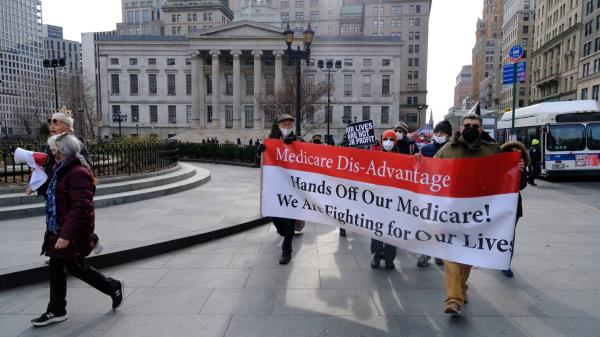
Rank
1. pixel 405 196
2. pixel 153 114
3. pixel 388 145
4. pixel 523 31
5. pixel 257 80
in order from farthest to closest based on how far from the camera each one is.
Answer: pixel 523 31 → pixel 153 114 → pixel 257 80 → pixel 388 145 → pixel 405 196

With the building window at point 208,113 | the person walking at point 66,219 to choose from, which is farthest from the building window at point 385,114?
the person walking at point 66,219

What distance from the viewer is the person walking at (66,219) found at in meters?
3.50

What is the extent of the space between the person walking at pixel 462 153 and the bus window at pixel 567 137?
15.2m

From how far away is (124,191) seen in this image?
33.8 feet

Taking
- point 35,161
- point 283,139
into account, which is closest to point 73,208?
point 35,161

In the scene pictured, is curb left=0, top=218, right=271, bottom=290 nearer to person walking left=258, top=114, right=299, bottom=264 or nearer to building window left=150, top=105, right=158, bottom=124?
person walking left=258, top=114, right=299, bottom=264

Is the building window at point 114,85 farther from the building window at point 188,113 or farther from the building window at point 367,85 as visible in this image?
the building window at point 367,85

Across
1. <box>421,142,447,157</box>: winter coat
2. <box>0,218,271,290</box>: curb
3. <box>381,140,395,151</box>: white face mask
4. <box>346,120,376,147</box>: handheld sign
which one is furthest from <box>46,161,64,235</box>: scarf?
<box>346,120,376,147</box>: handheld sign

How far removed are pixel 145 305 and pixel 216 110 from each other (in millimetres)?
65823

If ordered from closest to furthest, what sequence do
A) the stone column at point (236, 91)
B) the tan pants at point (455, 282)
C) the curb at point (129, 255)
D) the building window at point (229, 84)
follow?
the tan pants at point (455, 282) < the curb at point (129, 255) < the stone column at point (236, 91) < the building window at point (229, 84)

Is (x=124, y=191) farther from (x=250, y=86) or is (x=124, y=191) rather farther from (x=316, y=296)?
(x=250, y=86)

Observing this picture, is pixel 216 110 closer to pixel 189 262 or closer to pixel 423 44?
→ pixel 423 44

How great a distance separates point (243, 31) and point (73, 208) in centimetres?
6601

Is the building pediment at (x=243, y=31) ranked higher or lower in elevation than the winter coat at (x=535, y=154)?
higher
